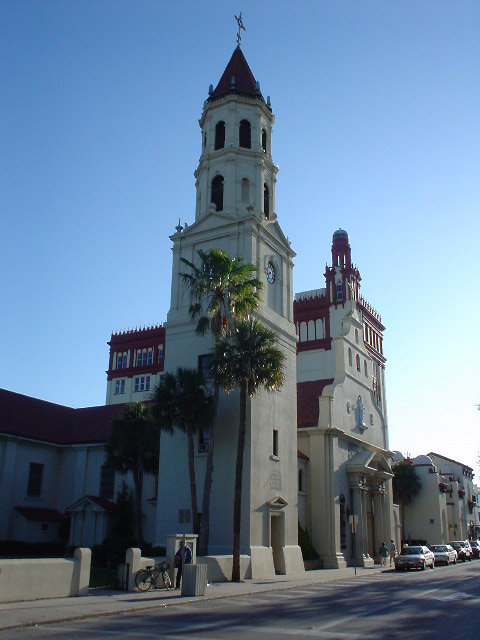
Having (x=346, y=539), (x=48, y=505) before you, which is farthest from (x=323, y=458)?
(x=48, y=505)

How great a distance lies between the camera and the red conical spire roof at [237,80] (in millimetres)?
38000

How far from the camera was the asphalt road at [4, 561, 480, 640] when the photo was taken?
39.3 feet

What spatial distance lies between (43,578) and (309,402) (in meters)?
25.9

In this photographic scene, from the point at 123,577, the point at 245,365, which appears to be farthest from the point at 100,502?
the point at 123,577

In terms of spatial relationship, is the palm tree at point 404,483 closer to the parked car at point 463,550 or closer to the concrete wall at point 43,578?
the parked car at point 463,550

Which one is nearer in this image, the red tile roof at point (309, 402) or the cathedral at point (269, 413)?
the cathedral at point (269, 413)

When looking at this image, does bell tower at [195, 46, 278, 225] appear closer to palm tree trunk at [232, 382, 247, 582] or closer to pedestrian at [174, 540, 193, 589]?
palm tree trunk at [232, 382, 247, 582]

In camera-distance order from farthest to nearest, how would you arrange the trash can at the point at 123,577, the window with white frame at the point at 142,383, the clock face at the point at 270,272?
the window with white frame at the point at 142,383, the clock face at the point at 270,272, the trash can at the point at 123,577

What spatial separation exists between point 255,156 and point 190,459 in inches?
731

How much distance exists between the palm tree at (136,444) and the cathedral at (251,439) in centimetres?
217

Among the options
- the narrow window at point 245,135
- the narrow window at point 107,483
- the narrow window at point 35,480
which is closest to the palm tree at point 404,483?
the narrow window at point 107,483

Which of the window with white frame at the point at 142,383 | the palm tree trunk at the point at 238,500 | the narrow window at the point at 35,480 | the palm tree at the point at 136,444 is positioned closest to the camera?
the palm tree trunk at the point at 238,500

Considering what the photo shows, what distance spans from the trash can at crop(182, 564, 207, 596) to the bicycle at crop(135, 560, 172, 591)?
1.63 meters

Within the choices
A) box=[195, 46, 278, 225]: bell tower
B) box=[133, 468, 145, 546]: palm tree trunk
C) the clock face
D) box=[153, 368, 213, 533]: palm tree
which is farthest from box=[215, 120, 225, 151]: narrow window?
box=[133, 468, 145, 546]: palm tree trunk
